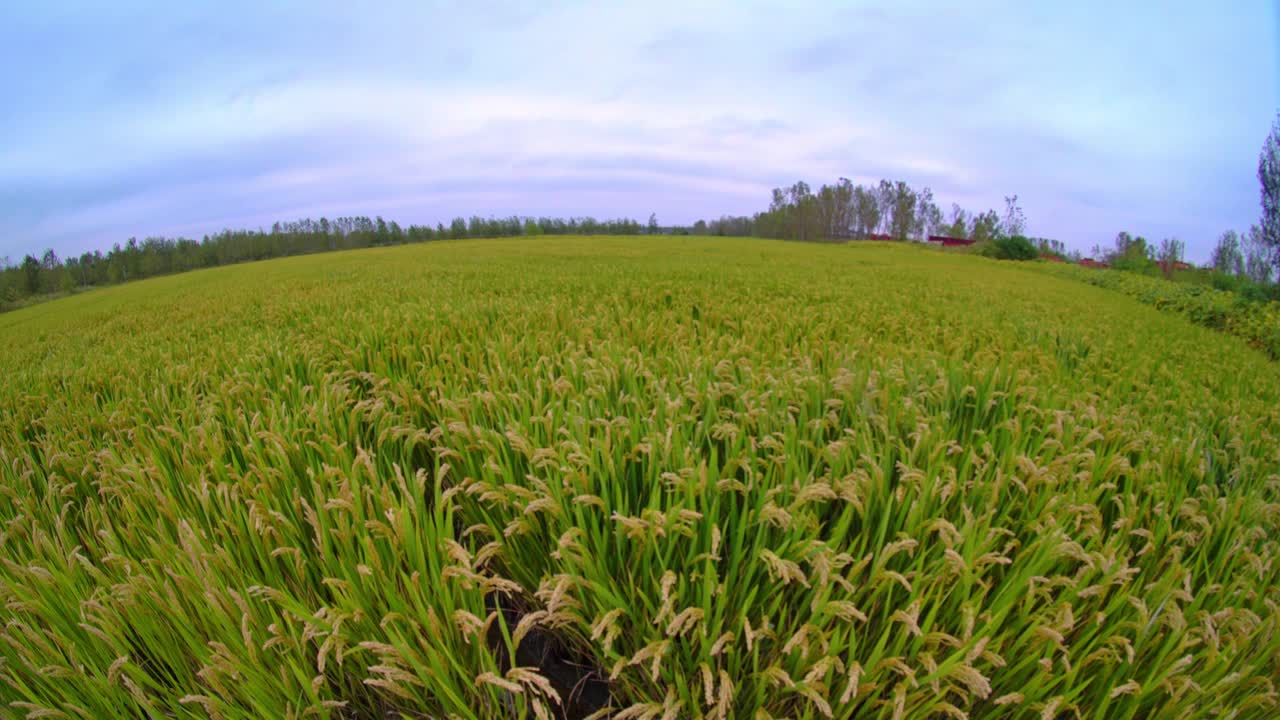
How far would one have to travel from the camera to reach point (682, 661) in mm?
1247

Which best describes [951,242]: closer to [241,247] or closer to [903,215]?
[903,215]

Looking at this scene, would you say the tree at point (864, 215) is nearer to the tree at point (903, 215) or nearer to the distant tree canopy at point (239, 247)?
the tree at point (903, 215)

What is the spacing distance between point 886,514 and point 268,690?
1.55 metres

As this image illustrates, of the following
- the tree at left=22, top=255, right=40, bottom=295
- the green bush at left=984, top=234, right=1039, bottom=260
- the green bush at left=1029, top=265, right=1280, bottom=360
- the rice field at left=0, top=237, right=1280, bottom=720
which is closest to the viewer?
the rice field at left=0, top=237, right=1280, bottom=720

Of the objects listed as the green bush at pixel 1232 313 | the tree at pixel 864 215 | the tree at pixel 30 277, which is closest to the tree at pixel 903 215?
the tree at pixel 864 215

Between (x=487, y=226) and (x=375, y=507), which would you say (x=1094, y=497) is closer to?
(x=375, y=507)

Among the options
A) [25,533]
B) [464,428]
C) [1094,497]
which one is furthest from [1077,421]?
[25,533]

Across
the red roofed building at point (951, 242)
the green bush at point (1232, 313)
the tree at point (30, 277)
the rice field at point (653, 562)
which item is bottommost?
the rice field at point (653, 562)

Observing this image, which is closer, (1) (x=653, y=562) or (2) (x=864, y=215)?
(1) (x=653, y=562)

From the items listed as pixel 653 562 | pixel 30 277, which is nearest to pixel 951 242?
pixel 653 562

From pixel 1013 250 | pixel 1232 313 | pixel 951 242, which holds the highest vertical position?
pixel 951 242

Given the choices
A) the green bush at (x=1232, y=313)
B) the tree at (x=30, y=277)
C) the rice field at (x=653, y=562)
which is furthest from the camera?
the tree at (x=30, y=277)

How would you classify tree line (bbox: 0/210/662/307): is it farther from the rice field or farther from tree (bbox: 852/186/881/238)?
the rice field

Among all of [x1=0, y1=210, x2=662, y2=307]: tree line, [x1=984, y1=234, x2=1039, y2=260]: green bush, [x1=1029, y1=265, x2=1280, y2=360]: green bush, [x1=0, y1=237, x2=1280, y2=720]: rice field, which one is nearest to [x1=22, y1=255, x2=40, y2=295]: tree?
[x1=0, y1=210, x2=662, y2=307]: tree line
